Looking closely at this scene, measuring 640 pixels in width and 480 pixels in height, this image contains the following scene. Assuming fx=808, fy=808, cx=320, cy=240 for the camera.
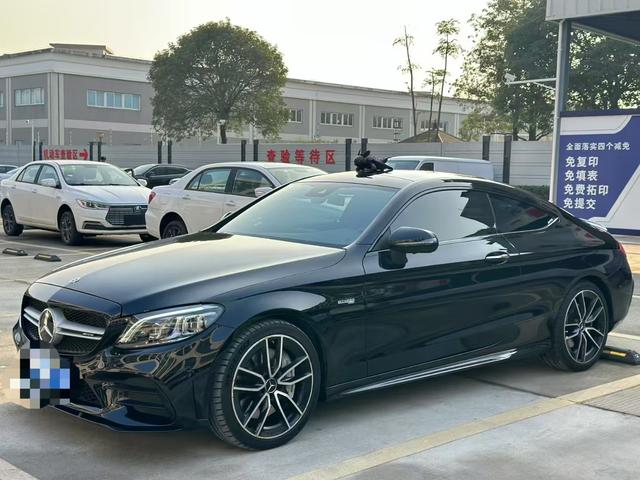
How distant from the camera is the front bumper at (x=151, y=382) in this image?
381 centimetres

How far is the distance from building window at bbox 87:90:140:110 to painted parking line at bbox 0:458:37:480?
2593 inches

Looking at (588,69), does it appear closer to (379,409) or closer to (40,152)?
(40,152)

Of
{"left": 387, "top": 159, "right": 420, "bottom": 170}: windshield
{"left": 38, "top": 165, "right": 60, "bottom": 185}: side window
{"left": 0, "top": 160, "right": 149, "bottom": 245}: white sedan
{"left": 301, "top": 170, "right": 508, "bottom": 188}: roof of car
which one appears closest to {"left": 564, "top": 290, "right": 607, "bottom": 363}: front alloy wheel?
{"left": 301, "top": 170, "right": 508, "bottom": 188}: roof of car

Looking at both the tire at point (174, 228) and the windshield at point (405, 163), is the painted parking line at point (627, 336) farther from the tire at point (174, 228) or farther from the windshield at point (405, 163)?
the windshield at point (405, 163)

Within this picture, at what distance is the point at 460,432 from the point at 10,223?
1295 cm

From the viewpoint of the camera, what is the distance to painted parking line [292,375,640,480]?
3.88 meters

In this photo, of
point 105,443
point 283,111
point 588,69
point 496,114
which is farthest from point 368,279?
point 283,111

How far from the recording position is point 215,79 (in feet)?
165

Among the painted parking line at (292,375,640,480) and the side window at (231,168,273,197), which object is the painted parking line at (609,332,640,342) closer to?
the painted parking line at (292,375,640,480)

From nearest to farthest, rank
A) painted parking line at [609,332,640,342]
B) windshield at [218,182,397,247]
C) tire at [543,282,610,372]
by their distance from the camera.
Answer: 1. windshield at [218,182,397,247]
2. tire at [543,282,610,372]
3. painted parking line at [609,332,640,342]

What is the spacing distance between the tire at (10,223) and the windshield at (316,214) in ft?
36.2

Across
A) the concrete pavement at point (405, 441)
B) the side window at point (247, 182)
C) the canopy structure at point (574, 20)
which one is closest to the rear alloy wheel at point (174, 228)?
the side window at point (247, 182)

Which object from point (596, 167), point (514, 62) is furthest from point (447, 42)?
point (596, 167)

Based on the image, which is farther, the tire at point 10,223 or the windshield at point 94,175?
the tire at point 10,223
